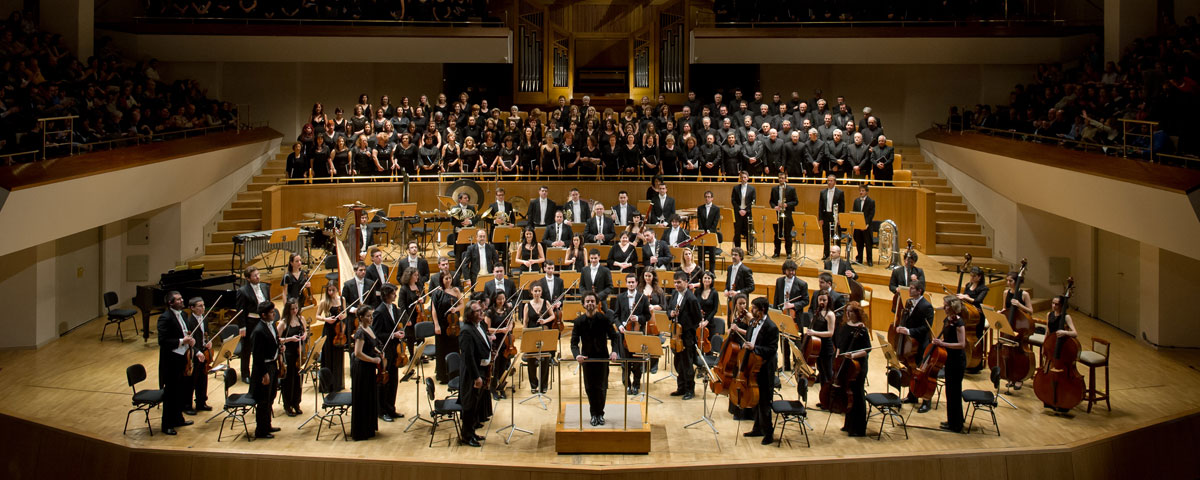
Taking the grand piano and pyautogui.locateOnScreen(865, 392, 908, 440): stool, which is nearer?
pyautogui.locateOnScreen(865, 392, 908, 440): stool

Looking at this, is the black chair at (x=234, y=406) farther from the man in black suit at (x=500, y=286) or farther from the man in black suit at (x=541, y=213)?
the man in black suit at (x=541, y=213)

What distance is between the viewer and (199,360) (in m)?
7.58

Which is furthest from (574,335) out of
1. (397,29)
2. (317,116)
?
(397,29)

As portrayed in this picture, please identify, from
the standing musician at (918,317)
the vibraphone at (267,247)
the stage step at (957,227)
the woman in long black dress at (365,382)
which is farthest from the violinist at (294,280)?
the stage step at (957,227)

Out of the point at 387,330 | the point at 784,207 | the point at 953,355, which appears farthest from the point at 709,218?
the point at 387,330

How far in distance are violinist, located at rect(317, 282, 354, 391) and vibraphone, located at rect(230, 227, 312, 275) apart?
2.82 metres

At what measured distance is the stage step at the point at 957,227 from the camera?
12625 mm

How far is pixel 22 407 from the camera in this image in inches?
320

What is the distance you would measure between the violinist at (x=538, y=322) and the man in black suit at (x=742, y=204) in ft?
12.1

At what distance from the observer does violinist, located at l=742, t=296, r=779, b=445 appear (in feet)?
23.4

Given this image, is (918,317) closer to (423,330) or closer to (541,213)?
(423,330)

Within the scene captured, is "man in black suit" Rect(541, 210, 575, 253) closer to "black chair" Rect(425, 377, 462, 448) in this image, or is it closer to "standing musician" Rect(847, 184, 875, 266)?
"black chair" Rect(425, 377, 462, 448)

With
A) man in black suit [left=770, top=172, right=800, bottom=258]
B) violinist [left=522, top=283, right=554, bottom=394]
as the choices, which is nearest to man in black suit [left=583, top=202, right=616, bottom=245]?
violinist [left=522, top=283, right=554, bottom=394]

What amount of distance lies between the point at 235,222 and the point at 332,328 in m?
5.58
